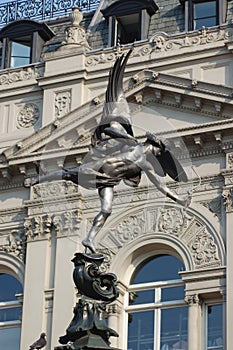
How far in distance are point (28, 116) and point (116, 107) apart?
21557 millimetres

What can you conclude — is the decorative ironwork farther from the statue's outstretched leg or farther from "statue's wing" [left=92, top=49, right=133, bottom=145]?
the statue's outstretched leg

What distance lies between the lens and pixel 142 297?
30.7 m

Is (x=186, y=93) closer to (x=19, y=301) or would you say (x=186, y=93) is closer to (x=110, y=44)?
(x=110, y=44)

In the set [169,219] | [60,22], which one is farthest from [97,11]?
[169,219]

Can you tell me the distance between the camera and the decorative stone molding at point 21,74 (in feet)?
114

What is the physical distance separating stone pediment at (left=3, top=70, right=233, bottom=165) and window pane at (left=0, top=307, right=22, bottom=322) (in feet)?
13.8

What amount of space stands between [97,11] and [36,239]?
9.30 meters

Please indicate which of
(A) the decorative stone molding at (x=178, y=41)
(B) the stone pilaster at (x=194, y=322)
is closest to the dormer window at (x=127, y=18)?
(A) the decorative stone molding at (x=178, y=41)

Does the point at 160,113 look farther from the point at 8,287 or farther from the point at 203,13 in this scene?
the point at 8,287

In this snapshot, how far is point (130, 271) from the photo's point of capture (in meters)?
30.9

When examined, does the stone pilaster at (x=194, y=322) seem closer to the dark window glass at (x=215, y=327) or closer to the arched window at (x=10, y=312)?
the dark window glass at (x=215, y=327)

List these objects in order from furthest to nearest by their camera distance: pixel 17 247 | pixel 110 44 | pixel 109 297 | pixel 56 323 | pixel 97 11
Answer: pixel 97 11, pixel 110 44, pixel 17 247, pixel 56 323, pixel 109 297

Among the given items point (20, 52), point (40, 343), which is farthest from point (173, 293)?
point (20, 52)

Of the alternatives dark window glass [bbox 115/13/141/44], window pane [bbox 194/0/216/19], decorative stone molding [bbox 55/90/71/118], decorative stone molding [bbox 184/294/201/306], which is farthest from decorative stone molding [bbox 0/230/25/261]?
window pane [bbox 194/0/216/19]
